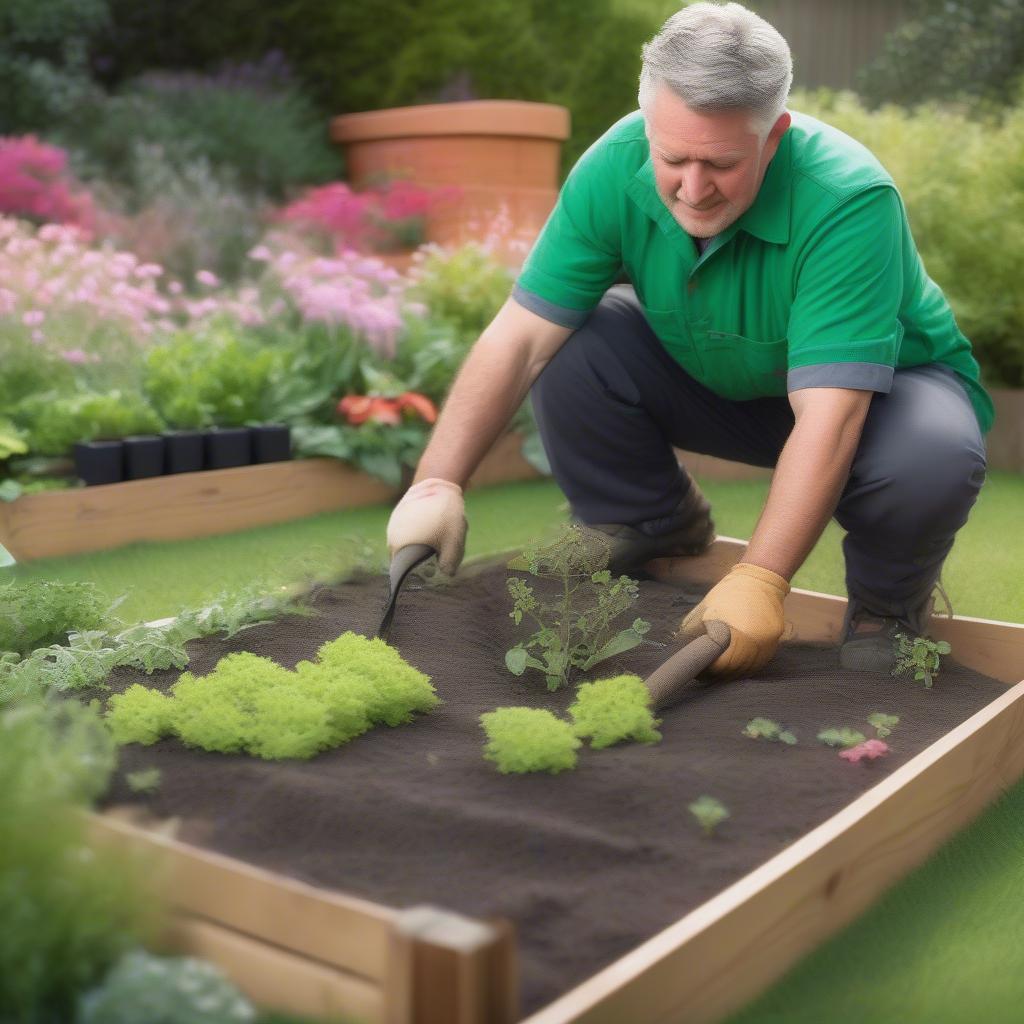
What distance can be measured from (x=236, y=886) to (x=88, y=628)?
1142 mm

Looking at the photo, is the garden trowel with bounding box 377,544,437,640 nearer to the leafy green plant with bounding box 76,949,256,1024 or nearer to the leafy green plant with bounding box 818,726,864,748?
the leafy green plant with bounding box 818,726,864,748

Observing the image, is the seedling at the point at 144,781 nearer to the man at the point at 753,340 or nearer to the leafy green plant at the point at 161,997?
the leafy green plant at the point at 161,997

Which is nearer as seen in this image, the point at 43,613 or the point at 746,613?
the point at 746,613

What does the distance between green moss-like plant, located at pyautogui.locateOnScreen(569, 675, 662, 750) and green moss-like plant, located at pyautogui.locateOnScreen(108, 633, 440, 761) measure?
25cm

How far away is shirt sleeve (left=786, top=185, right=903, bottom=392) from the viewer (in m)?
2.21

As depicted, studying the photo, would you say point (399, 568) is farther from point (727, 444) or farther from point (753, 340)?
point (727, 444)

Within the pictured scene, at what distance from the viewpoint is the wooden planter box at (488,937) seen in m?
1.17

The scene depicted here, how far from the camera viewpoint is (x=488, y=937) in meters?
1.16

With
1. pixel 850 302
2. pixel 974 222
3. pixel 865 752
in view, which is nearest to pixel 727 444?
pixel 850 302

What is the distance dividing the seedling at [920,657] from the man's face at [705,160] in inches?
32.4

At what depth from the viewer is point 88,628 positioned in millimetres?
2357

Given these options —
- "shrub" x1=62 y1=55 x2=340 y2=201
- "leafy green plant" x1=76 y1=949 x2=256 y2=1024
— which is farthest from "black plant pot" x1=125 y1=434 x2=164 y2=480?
"shrub" x1=62 y1=55 x2=340 y2=201

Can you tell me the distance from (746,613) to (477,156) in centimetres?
605

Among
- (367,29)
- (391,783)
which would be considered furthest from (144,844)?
(367,29)
